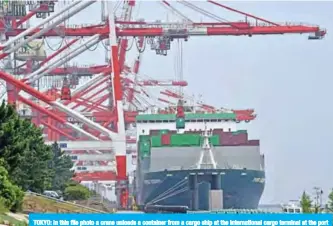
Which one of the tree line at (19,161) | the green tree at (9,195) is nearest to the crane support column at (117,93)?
the tree line at (19,161)

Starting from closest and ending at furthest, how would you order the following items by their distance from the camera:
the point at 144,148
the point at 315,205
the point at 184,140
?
the point at 315,205
the point at 184,140
the point at 144,148

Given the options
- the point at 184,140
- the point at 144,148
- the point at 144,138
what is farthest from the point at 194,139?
the point at 144,138

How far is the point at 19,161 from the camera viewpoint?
45438 mm

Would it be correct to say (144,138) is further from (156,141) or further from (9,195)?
(9,195)

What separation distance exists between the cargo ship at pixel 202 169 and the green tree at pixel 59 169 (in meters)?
7.22

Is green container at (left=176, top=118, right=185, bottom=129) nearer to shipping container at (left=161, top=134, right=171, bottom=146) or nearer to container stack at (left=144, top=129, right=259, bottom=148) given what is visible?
container stack at (left=144, top=129, right=259, bottom=148)

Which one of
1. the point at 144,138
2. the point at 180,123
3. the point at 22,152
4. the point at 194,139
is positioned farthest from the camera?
Answer: the point at 180,123

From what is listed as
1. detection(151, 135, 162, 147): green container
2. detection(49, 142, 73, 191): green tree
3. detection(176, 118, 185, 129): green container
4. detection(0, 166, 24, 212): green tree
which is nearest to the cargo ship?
detection(151, 135, 162, 147): green container

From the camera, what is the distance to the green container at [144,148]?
287ft

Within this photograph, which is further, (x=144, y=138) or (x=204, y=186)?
(x=144, y=138)

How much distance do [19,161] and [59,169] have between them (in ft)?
112

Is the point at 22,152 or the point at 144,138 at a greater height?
the point at 144,138

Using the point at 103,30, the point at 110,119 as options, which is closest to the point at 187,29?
the point at 103,30

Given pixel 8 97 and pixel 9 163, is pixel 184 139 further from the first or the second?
pixel 9 163
